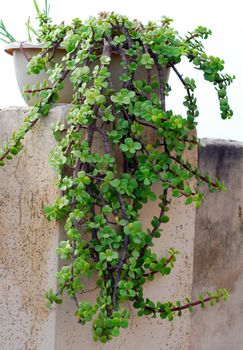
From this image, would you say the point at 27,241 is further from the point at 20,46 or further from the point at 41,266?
the point at 20,46

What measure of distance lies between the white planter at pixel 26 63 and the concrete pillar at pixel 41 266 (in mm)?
112

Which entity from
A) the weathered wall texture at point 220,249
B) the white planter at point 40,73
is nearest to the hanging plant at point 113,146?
the white planter at point 40,73

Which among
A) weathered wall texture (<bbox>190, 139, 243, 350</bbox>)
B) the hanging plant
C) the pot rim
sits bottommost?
weathered wall texture (<bbox>190, 139, 243, 350</bbox>)

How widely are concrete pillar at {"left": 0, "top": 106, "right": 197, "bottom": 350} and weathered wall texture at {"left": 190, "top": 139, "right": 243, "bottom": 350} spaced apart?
0.69 meters

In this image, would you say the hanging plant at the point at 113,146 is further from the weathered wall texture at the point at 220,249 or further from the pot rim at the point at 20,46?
the weathered wall texture at the point at 220,249

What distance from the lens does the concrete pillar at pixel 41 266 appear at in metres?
2.22

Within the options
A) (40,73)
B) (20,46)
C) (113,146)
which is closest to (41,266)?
(113,146)

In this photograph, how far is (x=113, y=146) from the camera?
86.1 inches

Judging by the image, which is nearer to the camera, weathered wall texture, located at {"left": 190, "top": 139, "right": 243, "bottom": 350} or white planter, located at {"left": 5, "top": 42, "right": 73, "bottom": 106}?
white planter, located at {"left": 5, "top": 42, "right": 73, "bottom": 106}

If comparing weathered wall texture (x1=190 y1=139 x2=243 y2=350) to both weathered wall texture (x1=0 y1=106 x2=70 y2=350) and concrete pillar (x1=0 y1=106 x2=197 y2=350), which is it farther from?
weathered wall texture (x1=0 y1=106 x2=70 y2=350)

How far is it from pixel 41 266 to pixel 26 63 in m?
0.74

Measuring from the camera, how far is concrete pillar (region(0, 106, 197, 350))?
87.6 inches

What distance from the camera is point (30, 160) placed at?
2330 mm

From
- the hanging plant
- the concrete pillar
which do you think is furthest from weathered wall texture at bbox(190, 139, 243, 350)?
the hanging plant
